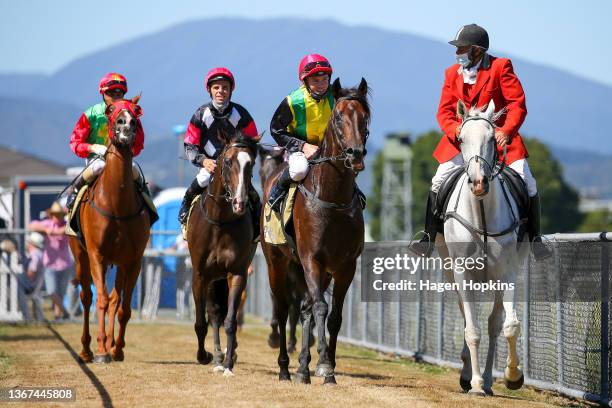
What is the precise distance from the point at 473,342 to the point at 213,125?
4021 mm

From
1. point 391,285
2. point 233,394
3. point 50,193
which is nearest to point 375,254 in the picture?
point 391,285

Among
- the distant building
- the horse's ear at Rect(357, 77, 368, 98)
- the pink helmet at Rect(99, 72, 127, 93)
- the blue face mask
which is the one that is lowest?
the horse's ear at Rect(357, 77, 368, 98)

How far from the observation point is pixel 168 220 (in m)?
27.0

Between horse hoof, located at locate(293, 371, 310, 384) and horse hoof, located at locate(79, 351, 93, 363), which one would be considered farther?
horse hoof, located at locate(79, 351, 93, 363)

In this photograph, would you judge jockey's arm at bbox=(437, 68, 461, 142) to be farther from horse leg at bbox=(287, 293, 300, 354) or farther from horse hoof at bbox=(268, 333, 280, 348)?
horse hoof at bbox=(268, 333, 280, 348)

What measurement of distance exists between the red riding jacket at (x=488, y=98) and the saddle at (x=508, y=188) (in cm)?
23

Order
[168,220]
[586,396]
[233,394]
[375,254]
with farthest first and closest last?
[168,220]
[375,254]
[586,396]
[233,394]

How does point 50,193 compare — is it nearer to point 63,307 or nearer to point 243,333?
point 63,307

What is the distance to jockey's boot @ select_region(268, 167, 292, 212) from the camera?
1105 centimetres

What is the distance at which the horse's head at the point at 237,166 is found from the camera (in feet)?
36.1

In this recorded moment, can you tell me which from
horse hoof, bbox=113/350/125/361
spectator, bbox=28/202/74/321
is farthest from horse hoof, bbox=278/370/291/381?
spectator, bbox=28/202/74/321

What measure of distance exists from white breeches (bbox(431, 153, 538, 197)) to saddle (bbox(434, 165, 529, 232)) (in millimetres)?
45

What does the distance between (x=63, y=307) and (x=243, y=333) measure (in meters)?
3.67

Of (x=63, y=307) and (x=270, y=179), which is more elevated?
(x=270, y=179)
